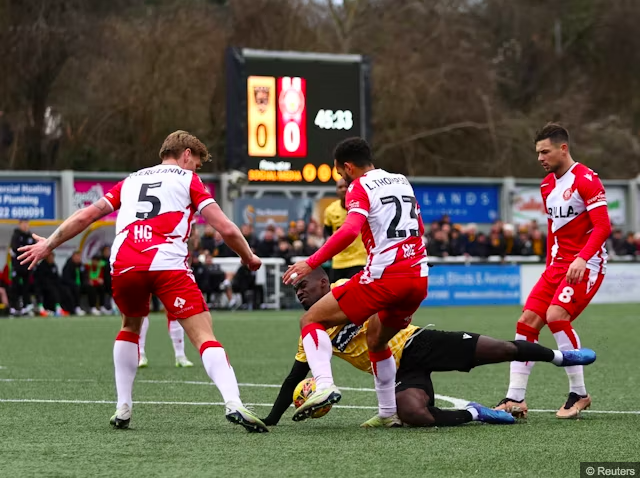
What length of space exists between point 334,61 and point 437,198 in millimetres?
7518

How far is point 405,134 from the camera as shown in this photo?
42.0m

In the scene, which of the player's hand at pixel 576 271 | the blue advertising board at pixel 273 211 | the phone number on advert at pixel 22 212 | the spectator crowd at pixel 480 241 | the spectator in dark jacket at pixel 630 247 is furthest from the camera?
the spectator in dark jacket at pixel 630 247

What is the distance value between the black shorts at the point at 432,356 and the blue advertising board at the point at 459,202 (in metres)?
25.9

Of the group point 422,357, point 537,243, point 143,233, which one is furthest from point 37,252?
point 537,243

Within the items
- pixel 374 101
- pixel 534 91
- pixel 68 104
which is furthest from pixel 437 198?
pixel 534 91

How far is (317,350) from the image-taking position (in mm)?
8164

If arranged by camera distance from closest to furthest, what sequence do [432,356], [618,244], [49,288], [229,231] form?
[229,231], [432,356], [49,288], [618,244]

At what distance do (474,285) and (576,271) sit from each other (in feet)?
71.2

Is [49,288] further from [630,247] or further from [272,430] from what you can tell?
[272,430]

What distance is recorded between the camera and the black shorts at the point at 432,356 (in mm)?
8570

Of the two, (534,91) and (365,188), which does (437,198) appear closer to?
(534,91)

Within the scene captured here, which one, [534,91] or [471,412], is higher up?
[534,91]

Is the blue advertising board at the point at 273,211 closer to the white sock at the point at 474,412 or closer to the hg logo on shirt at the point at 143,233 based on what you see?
the white sock at the point at 474,412

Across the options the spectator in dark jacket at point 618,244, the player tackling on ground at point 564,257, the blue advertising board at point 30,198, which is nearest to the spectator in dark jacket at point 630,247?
the spectator in dark jacket at point 618,244
